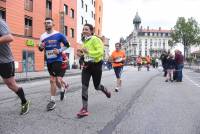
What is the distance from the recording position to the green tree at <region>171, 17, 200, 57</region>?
4144 inches

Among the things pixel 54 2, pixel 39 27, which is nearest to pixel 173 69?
pixel 39 27

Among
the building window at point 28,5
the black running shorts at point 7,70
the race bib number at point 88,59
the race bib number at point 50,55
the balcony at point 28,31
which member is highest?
the building window at point 28,5

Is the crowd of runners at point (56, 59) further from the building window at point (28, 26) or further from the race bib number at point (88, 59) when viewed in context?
the building window at point (28, 26)

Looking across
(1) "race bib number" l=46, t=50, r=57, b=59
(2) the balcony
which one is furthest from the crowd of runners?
(2) the balcony

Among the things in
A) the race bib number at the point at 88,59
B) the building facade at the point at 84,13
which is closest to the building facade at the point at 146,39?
the building facade at the point at 84,13

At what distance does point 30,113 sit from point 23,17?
1071 inches

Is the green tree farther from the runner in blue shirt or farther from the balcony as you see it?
the runner in blue shirt

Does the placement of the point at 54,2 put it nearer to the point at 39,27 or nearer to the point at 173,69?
the point at 39,27

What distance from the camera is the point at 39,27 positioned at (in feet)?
121

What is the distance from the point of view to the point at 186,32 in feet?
345

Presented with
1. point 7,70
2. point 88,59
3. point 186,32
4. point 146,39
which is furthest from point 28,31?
point 146,39

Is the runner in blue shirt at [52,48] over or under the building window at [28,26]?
under

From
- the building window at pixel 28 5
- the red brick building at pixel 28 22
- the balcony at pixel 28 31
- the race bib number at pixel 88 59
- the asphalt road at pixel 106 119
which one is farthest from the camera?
the building window at pixel 28 5

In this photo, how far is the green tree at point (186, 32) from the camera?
105 meters
